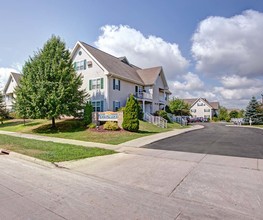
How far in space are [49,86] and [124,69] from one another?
13641mm

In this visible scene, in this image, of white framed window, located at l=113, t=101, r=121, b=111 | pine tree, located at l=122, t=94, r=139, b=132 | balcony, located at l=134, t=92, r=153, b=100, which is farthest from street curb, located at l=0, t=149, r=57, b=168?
balcony, located at l=134, t=92, r=153, b=100

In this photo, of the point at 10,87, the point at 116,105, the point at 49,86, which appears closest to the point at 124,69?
the point at 116,105

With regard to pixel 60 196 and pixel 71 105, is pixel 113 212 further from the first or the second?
pixel 71 105

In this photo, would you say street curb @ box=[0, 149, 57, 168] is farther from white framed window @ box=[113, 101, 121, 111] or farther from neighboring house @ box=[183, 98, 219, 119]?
neighboring house @ box=[183, 98, 219, 119]

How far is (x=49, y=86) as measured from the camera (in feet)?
64.0

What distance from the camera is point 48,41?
70.7 feet

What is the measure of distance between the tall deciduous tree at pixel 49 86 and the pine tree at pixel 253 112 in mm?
36868

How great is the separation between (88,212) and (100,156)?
5382 mm

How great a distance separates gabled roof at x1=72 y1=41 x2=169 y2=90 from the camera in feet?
88.0

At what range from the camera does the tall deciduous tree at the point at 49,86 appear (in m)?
19.1

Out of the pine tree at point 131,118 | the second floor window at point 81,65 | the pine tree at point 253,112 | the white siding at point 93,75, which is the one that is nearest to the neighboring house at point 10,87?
the second floor window at point 81,65

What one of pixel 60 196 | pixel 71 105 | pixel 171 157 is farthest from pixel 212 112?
pixel 60 196

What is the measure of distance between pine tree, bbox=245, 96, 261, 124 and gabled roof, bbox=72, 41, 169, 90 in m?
18.8

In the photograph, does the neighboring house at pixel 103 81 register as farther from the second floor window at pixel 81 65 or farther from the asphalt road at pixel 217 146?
the asphalt road at pixel 217 146
